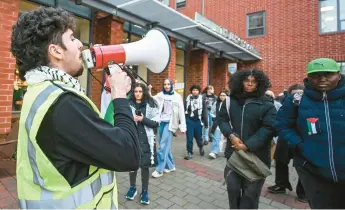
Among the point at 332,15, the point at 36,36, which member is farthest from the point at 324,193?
the point at 332,15

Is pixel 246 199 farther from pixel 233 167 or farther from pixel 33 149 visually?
pixel 33 149

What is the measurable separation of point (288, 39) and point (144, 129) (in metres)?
10.9

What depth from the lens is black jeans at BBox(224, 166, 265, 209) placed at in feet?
8.13

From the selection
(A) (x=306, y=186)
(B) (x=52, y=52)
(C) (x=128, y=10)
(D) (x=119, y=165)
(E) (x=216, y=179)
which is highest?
(C) (x=128, y=10)

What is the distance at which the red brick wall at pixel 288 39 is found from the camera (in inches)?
428

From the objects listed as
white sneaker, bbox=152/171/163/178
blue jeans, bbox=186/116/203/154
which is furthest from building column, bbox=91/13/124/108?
white sneaker, bbox=152/171/163/178

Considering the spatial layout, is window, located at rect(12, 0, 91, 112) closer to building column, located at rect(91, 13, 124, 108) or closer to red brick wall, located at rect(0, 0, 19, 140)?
building column, located at rect(91, 13, 124, 108)

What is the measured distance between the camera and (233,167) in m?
2.54

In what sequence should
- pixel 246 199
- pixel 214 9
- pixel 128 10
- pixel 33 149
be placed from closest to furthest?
1. pixel 33 149
2. pixel 246 199
3. pixel 128 10
4. pixel 214 9

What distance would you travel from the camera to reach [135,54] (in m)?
1.54

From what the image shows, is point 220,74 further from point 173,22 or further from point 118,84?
point 118,84

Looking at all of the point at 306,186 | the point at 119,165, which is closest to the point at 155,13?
the point at 306,186

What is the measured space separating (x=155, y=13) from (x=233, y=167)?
447 centimetres

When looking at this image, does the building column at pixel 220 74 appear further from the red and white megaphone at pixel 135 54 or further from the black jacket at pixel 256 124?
the red and white megaphone at pixel 135 54
